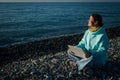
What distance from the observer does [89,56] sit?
7.54 m

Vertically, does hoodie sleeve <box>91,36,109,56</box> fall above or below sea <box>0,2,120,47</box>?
above

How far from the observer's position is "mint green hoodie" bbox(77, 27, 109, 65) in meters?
7.59

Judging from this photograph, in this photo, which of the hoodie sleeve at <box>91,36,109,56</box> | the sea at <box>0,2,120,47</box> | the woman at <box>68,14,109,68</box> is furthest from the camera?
the sea at <box>0,2,120,47</box>

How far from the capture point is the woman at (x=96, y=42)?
24.4 ft

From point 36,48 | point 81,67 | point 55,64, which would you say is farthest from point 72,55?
point 36,48

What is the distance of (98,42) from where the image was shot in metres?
7.70

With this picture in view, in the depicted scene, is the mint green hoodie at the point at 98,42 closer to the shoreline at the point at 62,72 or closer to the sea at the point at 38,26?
the shoreline at the point at 62,72

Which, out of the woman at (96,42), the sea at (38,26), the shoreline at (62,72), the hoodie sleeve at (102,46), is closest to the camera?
the woman at (96,42)

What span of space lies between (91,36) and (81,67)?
1133mm

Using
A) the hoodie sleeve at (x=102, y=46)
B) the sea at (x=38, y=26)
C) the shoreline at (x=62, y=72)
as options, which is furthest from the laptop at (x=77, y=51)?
the sea at (x=38, y=26)

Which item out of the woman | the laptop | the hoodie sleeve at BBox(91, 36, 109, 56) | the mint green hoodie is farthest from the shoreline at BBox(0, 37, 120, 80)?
the hoodie sleeve at BBox(91, 36, 109, 56)

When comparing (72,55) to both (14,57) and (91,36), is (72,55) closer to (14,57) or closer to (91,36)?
(91,36)

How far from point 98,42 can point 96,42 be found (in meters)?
0.09

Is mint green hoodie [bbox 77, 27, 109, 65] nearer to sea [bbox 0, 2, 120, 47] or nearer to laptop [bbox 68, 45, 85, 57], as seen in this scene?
laptop [bbox 68, 45, 85, 57]
